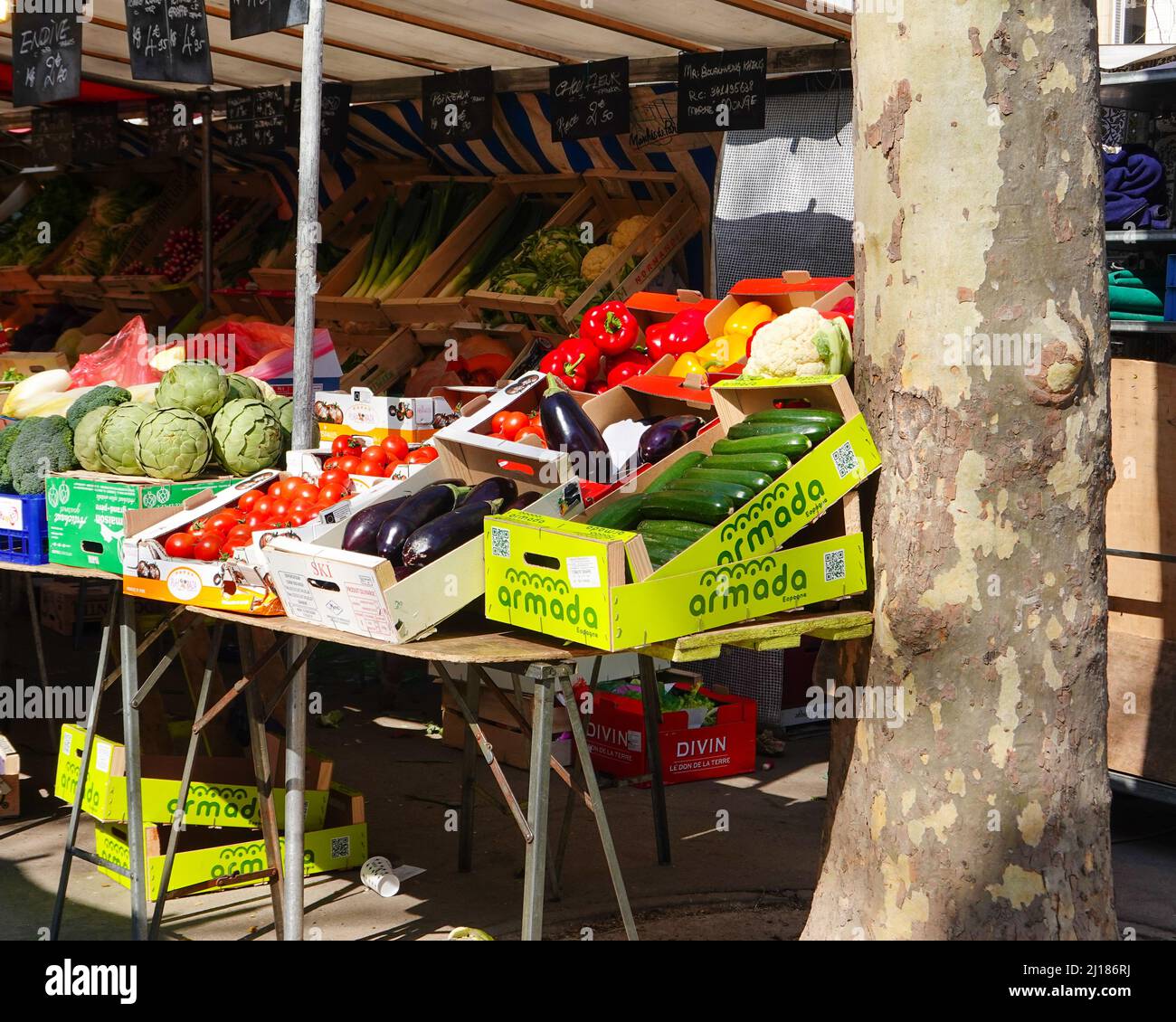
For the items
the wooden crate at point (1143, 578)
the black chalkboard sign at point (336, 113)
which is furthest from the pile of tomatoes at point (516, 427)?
the black chalkboard sign at point (336, 113)

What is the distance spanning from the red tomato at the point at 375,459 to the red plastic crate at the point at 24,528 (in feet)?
3.50

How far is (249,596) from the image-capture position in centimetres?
359

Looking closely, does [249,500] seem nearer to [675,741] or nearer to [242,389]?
[242,389]

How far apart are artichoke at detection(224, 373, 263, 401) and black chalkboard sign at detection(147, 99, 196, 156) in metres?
4.50

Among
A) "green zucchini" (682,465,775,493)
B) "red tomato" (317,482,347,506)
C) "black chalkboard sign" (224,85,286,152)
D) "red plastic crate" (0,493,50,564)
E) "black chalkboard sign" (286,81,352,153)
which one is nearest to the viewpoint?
"green zucchini" (682,465,775,493)

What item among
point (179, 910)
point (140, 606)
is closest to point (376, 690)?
point (140, 606)

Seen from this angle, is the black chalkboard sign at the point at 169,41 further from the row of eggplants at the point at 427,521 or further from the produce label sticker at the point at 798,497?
the produce label sticker at the point at 798,497

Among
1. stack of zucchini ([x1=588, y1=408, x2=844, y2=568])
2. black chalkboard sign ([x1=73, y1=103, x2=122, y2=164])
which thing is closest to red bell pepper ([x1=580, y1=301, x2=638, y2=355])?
stack of zucchini ([x1=588, y1=408, x2=844, y2=568])

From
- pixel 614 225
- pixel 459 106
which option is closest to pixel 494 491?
pixel 459 106

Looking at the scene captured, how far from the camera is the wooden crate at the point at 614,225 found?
724 centimetres

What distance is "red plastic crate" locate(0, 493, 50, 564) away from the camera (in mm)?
4371

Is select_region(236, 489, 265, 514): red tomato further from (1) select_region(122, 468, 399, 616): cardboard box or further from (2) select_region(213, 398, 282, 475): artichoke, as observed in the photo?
(2) select_region(213, 398, 282, 475): artichoke

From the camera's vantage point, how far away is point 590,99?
6961mm

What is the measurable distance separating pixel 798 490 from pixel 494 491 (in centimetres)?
82
